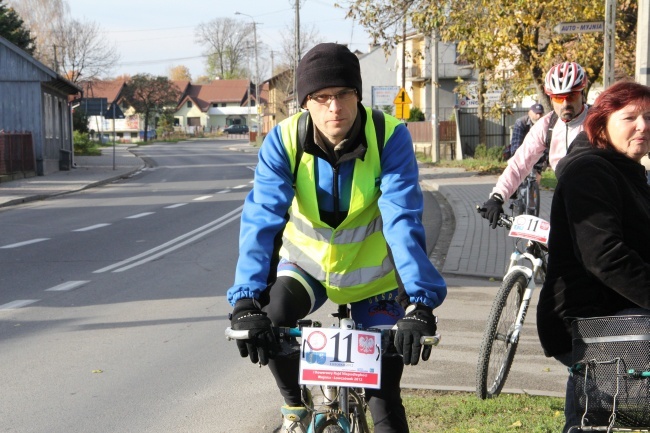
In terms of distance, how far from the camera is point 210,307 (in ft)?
29.6

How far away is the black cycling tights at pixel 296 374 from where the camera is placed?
3.39m

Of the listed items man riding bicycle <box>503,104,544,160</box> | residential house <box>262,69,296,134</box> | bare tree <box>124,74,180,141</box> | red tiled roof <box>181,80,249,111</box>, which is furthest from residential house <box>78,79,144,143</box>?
man riding bicycle <box>503,104,544,160</box>

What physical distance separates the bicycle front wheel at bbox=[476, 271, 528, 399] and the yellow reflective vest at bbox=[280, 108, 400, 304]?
7.11 feet

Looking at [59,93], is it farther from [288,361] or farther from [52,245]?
[288,361]

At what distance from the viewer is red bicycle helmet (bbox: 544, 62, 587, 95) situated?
684cm

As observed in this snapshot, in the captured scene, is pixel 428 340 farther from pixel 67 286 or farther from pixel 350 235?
pixel 67 286

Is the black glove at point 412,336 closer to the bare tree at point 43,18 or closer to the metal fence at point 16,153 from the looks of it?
the metal fence at point 16,153

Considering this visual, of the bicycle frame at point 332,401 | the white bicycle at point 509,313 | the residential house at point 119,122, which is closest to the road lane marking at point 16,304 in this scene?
the white bicycle at point 509,313

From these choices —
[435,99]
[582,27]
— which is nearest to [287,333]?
[582,27]

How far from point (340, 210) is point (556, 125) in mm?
4246

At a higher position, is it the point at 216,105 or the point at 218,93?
the point at 218,93

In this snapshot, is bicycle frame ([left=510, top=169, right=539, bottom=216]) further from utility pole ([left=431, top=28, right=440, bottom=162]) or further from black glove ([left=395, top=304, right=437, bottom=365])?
utility pole ([left=431, top=28, right=440, bottom=162])

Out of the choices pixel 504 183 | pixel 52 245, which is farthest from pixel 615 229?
pixel 52 245

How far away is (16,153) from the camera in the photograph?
106ft
